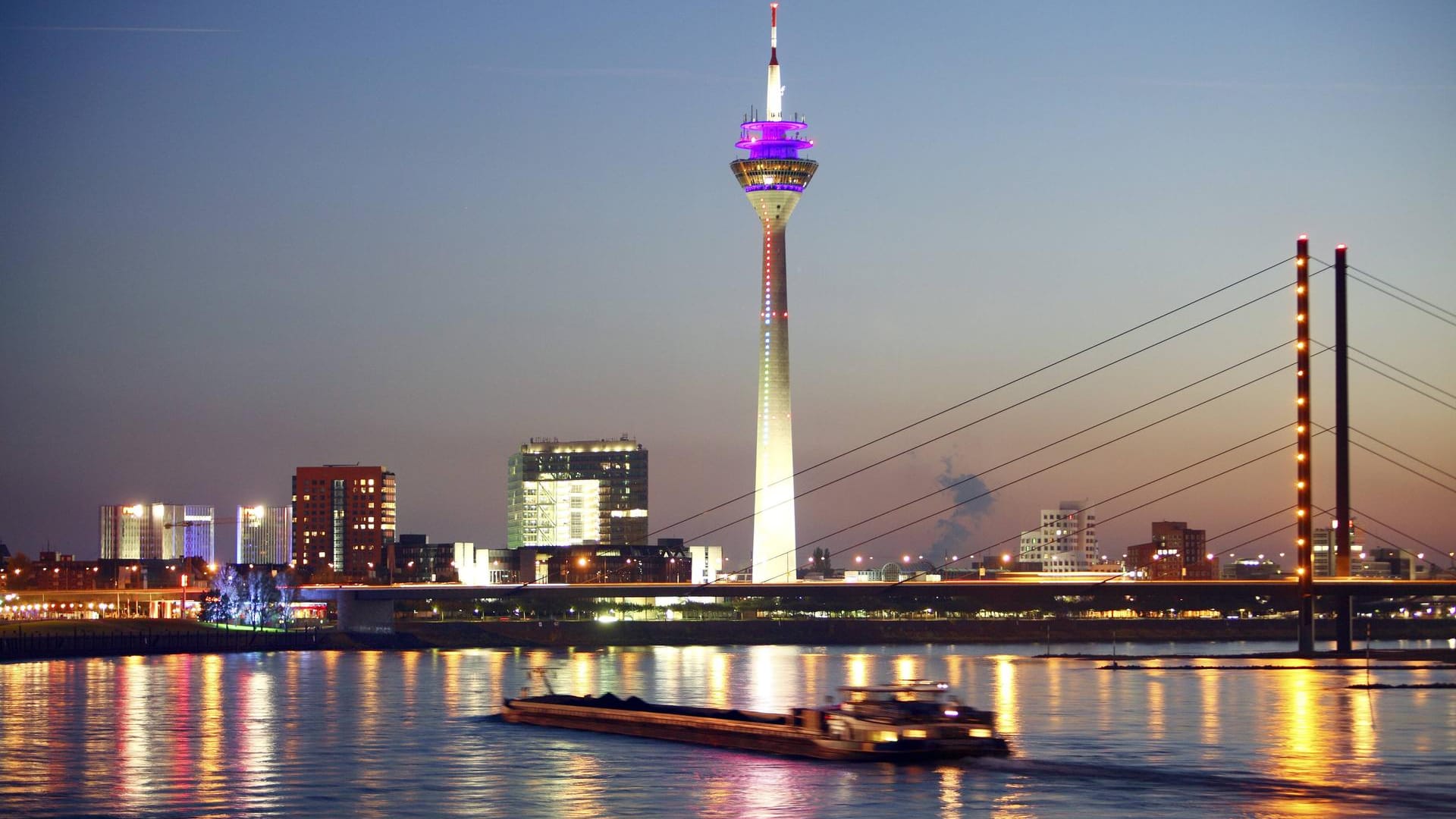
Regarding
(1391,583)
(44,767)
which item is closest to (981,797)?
(44,767)

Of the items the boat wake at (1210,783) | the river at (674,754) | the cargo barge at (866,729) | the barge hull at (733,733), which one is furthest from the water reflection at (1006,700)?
the boat wake at (1210,783)

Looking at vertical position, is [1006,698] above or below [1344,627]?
below

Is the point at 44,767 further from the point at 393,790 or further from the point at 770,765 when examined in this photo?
the point at 770,765

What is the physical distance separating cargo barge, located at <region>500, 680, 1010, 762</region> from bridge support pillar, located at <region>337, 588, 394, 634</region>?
10297cm

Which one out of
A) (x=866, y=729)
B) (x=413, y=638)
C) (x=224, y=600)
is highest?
(x=866, y=729)

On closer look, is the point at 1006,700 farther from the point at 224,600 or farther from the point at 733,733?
the point at 224,600

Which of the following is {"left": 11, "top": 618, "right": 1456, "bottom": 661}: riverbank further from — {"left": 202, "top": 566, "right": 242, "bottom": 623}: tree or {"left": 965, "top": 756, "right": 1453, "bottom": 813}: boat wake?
{"left": 965, "top": 756, "right": 1453, "bottom": 813}: boat wake

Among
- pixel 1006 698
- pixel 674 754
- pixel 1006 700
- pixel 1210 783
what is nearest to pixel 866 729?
pixel 674 754

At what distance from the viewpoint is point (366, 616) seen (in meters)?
162

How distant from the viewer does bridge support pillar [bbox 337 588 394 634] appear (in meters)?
160

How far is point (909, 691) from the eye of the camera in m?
→ 54.1

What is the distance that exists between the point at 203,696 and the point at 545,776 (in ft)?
124

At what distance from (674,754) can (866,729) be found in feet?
19.8

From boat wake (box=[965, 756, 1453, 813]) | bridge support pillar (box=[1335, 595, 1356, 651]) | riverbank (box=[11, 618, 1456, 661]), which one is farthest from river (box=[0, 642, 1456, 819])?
riverbank (box=[11, 618, 1456, 661])
